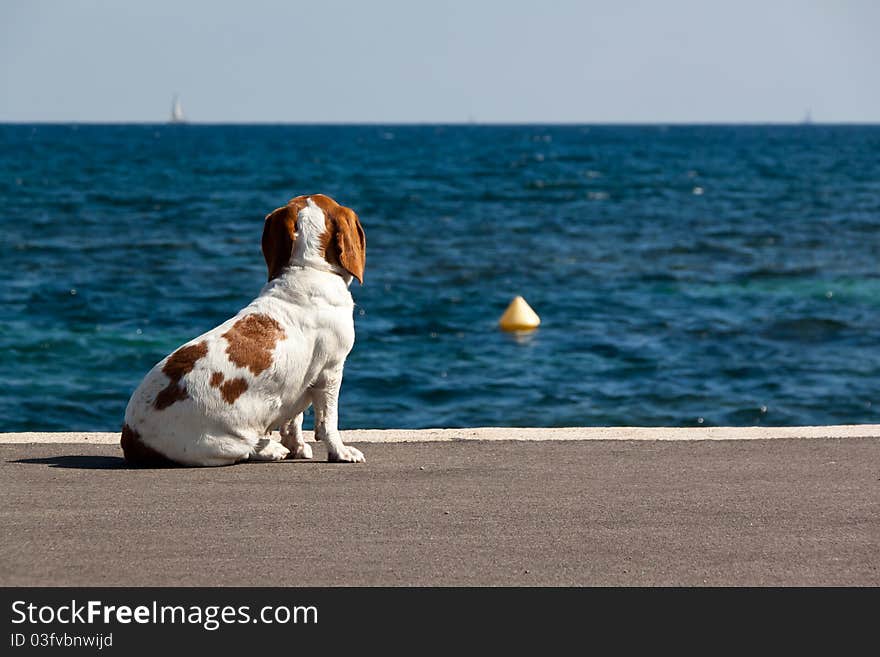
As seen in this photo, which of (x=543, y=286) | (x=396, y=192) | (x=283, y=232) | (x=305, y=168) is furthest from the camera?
(x=305, y=168)

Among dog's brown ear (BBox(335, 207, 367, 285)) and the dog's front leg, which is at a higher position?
dog's brown ear (BBox(335, 207, 367, 285))

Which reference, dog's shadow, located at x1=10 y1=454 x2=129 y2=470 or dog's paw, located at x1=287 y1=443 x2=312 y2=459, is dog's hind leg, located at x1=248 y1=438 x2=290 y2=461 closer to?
dog's paw, located at x1=287 y1=443 x2=312 y2=459

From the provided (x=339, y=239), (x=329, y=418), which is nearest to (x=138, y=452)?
(x=329, y=418)

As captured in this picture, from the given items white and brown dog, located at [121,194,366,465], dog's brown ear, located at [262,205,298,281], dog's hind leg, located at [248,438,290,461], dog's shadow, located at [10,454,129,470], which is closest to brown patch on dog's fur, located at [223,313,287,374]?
white and brown dog, located at [121,194,366,465]

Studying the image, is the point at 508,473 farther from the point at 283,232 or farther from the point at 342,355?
the point at 283,232

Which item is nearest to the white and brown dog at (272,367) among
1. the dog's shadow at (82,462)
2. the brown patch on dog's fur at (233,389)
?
the brown patch on dog's fur at (233,389)

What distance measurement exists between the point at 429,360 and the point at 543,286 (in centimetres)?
728

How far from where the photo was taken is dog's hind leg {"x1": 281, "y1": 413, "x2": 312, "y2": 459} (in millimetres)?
7695

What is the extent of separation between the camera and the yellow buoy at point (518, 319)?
20.0 m

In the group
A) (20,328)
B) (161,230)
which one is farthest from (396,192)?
(20,328)

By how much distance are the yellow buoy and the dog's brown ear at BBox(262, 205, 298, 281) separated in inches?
494

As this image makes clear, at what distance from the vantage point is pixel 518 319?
66.0 ft

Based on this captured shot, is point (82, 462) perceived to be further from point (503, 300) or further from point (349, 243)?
point (503, 300)

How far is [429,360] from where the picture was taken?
17.7m
